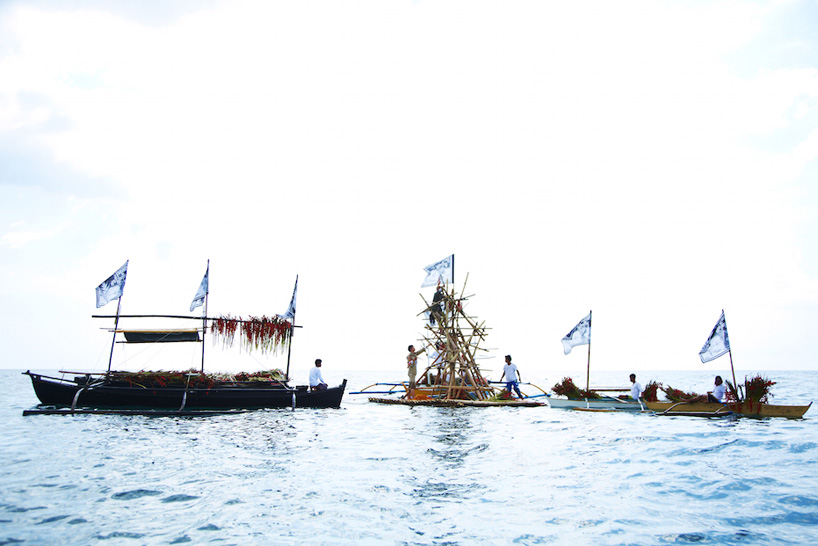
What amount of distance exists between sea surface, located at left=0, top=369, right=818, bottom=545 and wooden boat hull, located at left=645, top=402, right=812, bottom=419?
868 mm

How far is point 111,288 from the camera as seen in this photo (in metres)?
27.6

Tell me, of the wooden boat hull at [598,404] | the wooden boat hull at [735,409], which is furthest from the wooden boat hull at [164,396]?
the wooden boat hull at [735,409]

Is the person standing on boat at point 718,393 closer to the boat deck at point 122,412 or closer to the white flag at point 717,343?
the white flag at point 717,343

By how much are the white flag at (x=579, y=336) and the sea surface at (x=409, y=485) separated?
25.5ft

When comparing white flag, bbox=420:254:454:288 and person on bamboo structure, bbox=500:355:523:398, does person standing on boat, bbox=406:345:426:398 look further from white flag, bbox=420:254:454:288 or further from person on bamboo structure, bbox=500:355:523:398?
person on bamboo structure, bbox=500:355:523:398

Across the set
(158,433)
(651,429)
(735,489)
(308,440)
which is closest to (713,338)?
(651,429)

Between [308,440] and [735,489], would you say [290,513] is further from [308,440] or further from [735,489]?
[735,489]

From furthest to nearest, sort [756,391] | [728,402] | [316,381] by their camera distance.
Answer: [316,381], [728,402], [756,391]

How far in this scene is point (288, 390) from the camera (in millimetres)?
28031

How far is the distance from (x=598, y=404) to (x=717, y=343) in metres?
6.88

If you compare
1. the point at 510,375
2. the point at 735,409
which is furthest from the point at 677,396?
the point at 510,375

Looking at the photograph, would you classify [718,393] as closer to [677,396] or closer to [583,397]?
[677,396]

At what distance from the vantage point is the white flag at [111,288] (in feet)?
90.2

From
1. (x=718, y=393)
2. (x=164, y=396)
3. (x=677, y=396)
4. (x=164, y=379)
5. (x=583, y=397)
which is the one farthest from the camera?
(x=583, y=397)
